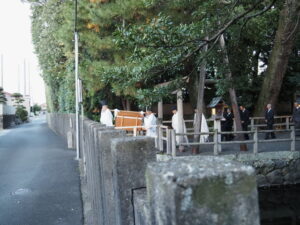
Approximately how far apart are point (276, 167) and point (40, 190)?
25.6ft

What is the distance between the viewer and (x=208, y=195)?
0.96m

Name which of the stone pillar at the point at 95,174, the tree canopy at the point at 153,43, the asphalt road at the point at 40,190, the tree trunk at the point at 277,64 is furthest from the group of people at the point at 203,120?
the stone pillar at the point at 95,174

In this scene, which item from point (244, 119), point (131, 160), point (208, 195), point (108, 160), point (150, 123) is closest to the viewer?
point (208, 195)

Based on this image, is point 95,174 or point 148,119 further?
point 148,119

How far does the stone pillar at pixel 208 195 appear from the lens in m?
0.96

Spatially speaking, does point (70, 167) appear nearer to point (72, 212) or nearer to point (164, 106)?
point (72, 212)

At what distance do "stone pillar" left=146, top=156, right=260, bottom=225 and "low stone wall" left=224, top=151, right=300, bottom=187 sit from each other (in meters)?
10.1

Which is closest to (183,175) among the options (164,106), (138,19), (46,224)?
(46,224)

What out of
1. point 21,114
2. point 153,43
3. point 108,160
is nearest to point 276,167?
point 153,43

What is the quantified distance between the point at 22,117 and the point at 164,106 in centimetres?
3216

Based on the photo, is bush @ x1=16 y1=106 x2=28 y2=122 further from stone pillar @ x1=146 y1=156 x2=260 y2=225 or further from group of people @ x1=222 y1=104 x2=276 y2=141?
stone pillar @ x1=146 y1=156 x2=260 y2=225

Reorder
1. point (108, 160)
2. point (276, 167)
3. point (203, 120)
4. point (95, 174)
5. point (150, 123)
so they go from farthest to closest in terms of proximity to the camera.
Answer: point (203, 120) < point (150, 123) < point (276, 167) < point (95, 174) < point (108, 160)

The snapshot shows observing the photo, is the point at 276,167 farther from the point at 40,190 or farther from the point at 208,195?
the point at 208,195

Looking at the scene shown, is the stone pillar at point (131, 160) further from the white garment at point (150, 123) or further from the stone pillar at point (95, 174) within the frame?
the white garment at point (150, 123)
